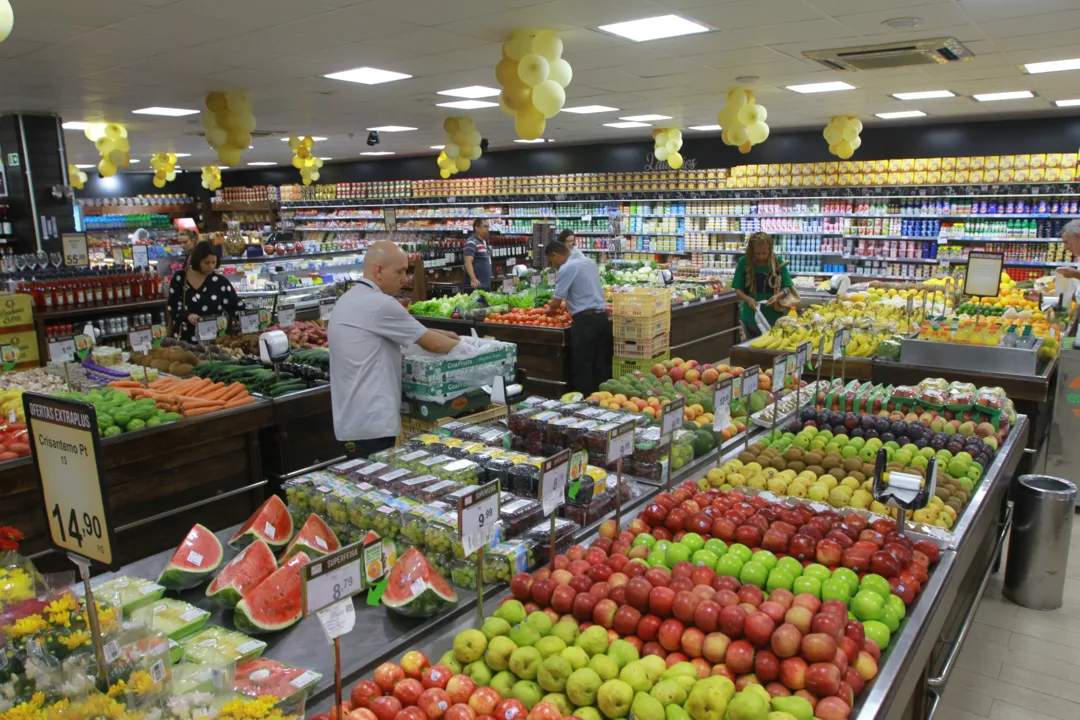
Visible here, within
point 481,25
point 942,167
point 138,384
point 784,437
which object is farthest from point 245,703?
point 942,167

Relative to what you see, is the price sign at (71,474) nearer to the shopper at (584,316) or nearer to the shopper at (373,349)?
the shopper at (373,349)

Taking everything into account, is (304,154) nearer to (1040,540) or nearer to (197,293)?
(197,293)

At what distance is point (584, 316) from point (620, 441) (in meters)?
4.52

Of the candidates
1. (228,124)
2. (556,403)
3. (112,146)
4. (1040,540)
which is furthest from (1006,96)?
(112,146)

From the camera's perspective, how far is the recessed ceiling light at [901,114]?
9750 mm

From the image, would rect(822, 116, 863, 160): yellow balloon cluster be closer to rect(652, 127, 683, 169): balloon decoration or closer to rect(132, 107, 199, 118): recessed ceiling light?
rect(652, 127, 683, 169): balloon decoration

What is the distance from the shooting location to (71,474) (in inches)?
63.7

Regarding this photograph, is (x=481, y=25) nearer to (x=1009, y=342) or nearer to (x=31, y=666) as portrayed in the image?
(x=1009, y=342)

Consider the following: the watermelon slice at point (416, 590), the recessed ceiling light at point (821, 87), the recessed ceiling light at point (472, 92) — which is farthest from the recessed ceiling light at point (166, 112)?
the watermelon slice at point (416, 590)

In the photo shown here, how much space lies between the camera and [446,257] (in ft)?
39.3

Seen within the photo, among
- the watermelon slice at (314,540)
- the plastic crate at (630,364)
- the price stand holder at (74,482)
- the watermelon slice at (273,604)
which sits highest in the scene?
the price stand holder at (74,482)

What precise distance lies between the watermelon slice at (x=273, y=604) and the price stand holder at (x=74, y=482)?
1.57 feet

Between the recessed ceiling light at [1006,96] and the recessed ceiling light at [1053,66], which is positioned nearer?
the recessed ceiling light at [1053,66]

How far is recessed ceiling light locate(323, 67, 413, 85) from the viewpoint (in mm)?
6832
